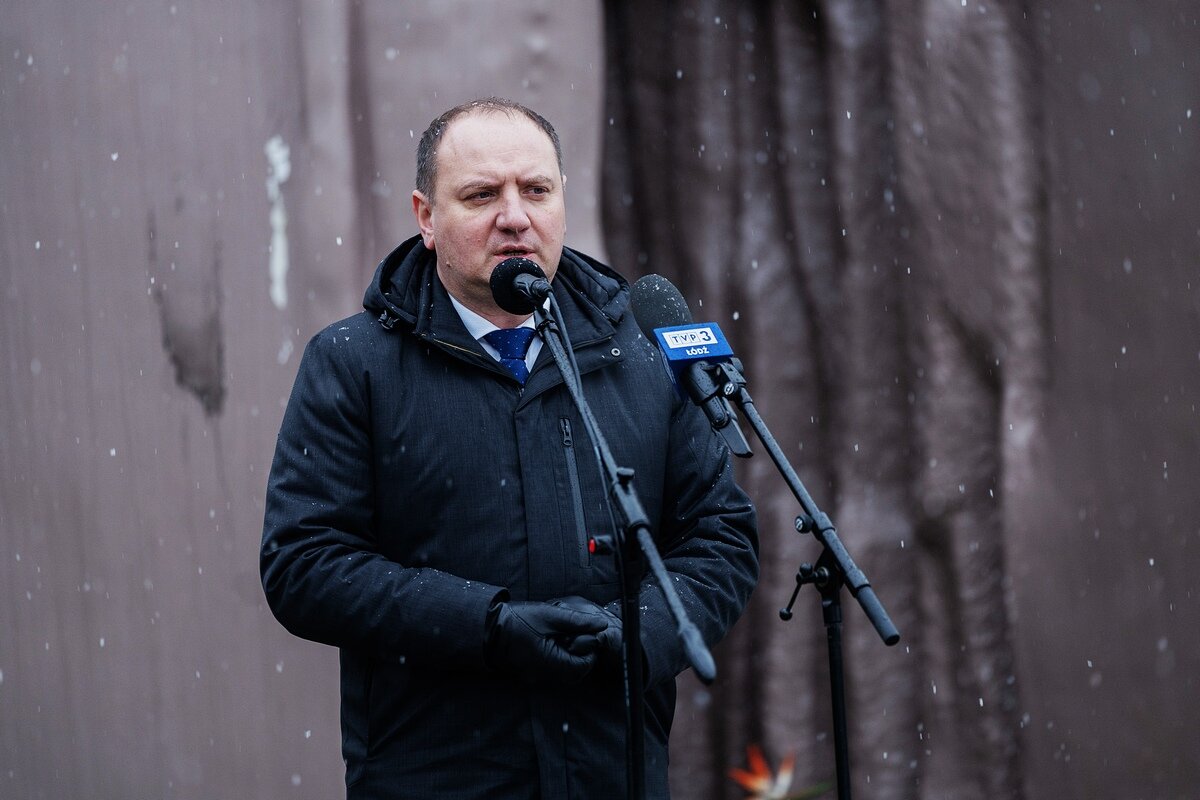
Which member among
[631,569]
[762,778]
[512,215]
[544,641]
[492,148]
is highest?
[492,148]

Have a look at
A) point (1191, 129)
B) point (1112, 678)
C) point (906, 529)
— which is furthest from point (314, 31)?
point (1112, 678)

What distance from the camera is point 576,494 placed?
2.20 m

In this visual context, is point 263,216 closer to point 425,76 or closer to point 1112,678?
point 425,76

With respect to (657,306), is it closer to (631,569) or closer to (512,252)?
(512,252)

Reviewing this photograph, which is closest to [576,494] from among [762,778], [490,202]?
[490,202]

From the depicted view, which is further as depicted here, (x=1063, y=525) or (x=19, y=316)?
(x=19, y=316)

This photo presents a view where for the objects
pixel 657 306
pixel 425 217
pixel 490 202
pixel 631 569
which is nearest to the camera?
pixel 631 569

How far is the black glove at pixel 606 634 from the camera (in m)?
2.02

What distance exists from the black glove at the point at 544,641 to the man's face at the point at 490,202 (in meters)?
0.58

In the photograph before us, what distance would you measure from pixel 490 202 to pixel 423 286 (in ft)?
0.65


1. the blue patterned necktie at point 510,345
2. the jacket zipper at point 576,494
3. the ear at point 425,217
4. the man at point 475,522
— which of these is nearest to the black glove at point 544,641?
the man at point 475,522

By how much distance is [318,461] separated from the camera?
7.04 feet

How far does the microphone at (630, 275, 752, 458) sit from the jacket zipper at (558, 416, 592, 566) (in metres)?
0.23

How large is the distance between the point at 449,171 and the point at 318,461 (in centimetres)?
56
